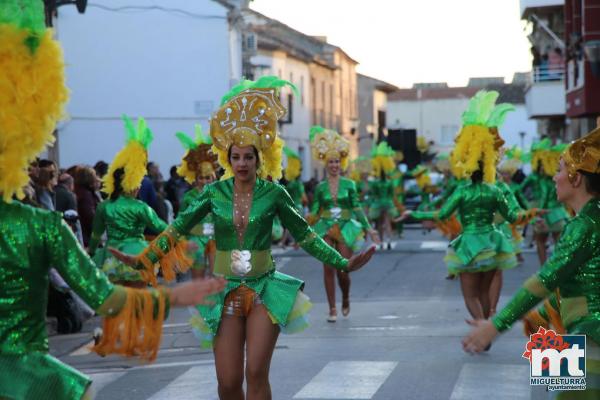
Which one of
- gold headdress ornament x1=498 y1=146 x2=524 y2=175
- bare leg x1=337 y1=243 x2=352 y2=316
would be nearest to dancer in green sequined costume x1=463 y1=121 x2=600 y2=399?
bare leg x1=337 y1=243 x2=352 y2=316

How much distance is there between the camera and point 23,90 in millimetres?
4691

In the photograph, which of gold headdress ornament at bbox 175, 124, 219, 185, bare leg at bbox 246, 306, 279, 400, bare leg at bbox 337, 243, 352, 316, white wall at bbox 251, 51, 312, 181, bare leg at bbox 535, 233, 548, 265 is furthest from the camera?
white wall at bbox 251, 51, 312, 181

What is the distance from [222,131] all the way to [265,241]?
0.84m

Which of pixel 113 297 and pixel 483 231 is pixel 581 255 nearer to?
pixel 113 297

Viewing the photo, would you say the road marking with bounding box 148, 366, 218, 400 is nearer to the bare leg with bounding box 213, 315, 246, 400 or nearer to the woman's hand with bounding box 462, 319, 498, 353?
the bare leg with bounding box 213, 315, 246, 400

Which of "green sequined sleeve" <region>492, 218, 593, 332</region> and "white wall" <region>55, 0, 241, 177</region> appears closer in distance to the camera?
"green sequined sleeve" <region>492, 218, 593, 332</region>

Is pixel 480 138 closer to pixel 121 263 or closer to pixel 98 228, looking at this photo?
pixel 121 263

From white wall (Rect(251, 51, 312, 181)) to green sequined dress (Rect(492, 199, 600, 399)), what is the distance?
1790 inches

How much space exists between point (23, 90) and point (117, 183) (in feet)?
24.2

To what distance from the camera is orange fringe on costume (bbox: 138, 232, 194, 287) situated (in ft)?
24.4

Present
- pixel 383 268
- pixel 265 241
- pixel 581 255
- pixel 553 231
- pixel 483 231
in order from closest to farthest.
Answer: pixel 581 255 → pixel 265 241 → pixel 483 231 → pixel 553 231 → pixel 383 268

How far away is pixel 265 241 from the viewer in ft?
24.2

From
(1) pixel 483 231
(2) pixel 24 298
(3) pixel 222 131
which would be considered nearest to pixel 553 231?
(1) pixel 483 231

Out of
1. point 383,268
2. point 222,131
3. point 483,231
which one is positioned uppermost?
point 222,131
